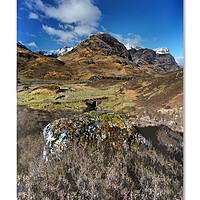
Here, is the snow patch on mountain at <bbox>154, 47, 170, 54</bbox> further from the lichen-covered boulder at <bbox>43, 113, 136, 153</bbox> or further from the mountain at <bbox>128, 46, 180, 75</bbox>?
the lichen-covered boulder at <bbox>43, 113, 136, 153</bbox>

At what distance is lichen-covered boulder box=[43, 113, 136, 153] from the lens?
181 cm

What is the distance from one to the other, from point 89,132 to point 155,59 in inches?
109

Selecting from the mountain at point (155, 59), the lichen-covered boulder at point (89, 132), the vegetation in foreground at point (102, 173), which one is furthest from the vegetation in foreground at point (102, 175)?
the mountain at point (155, 59)

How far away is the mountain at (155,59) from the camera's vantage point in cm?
228

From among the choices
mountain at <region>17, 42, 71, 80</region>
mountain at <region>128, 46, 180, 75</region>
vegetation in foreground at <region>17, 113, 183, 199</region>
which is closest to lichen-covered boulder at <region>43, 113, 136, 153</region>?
vegetation in foreground at <region>17, 113, 183, 199</region>

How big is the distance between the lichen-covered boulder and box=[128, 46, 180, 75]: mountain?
1714mm

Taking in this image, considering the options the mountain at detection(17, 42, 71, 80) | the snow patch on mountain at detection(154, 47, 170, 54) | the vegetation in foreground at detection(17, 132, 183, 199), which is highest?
the mountain at detection(17, 42, 71, 80)

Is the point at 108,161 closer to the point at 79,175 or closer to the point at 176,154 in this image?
the point at 79,175

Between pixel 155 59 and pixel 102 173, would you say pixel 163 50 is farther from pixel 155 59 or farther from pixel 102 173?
pixel 102 173

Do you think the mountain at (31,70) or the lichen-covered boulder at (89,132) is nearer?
the lichen-covered boulder at (89,132)

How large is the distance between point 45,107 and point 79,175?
82.4 inches

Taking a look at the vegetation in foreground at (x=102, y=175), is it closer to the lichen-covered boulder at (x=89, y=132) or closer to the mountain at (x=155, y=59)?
the lichen-covered boulder at (x=89, y=132)

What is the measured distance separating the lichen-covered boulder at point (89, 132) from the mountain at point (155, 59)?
5.62 feet

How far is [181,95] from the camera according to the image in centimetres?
198
